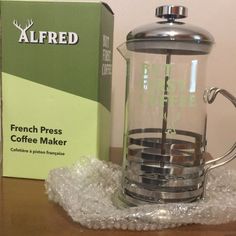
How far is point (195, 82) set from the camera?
53 cm

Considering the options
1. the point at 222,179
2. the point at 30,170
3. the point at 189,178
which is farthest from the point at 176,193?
the point at 30,170

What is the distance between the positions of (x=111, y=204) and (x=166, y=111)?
137 millimetres

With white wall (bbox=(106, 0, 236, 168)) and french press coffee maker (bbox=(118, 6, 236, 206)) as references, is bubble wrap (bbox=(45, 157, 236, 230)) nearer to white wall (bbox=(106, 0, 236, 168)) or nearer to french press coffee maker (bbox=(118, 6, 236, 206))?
french press coffee maker (bbox=(118, 6, 236, 206))

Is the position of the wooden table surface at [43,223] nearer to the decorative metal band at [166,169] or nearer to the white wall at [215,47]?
the decorative metal band at [166,169]

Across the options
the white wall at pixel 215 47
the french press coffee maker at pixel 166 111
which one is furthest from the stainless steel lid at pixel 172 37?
the white wall at pixel 215 47

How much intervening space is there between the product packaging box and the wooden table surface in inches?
3.6

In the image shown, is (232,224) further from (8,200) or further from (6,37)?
(6,37)

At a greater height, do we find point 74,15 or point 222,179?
point 74,15

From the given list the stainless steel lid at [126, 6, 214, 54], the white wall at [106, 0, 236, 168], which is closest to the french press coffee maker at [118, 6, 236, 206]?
the stainless steel lid at [126, 6, 214, 54]

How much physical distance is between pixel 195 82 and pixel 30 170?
277 mm

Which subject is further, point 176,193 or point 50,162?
point 50,162

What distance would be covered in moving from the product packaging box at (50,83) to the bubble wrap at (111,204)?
5 centimetres

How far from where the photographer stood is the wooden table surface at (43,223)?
429 mm

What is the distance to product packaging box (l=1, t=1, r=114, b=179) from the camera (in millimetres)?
575
